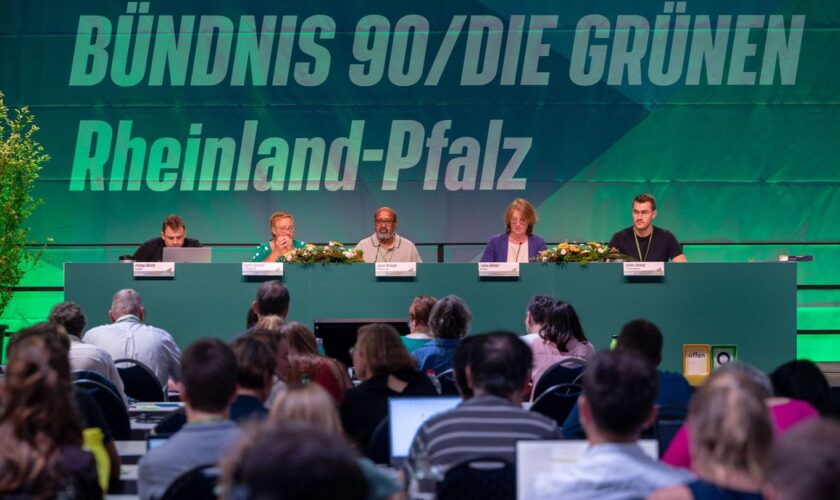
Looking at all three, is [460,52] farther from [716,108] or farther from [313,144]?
[716,108]

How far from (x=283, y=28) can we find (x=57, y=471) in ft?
27.2

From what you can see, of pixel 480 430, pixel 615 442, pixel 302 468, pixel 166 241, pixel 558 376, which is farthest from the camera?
pixel 166 241

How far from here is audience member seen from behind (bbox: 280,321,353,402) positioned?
4.31m

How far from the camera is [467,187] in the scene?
1023 centimetres

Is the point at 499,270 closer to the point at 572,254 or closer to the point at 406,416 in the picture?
the point at 572,254

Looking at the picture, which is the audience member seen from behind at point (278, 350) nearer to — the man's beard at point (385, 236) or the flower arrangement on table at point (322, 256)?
the flower arrangement on table at point (322, 256)

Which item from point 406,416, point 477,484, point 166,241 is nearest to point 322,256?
point 166,241

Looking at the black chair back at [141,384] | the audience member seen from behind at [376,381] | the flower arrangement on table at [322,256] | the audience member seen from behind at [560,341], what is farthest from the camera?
the flower arrangement on table at [322,256]

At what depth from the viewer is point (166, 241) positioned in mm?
8086

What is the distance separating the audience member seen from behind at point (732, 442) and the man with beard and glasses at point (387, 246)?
5.73 m

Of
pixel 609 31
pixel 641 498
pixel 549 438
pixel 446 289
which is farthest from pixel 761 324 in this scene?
pixel 641 498

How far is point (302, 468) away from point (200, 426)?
1.44 metres

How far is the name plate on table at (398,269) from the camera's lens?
725 cm

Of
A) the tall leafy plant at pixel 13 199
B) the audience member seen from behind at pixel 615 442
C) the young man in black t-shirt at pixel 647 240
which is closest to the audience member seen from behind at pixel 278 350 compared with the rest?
the audience member seen from behind at pixel 615 442
